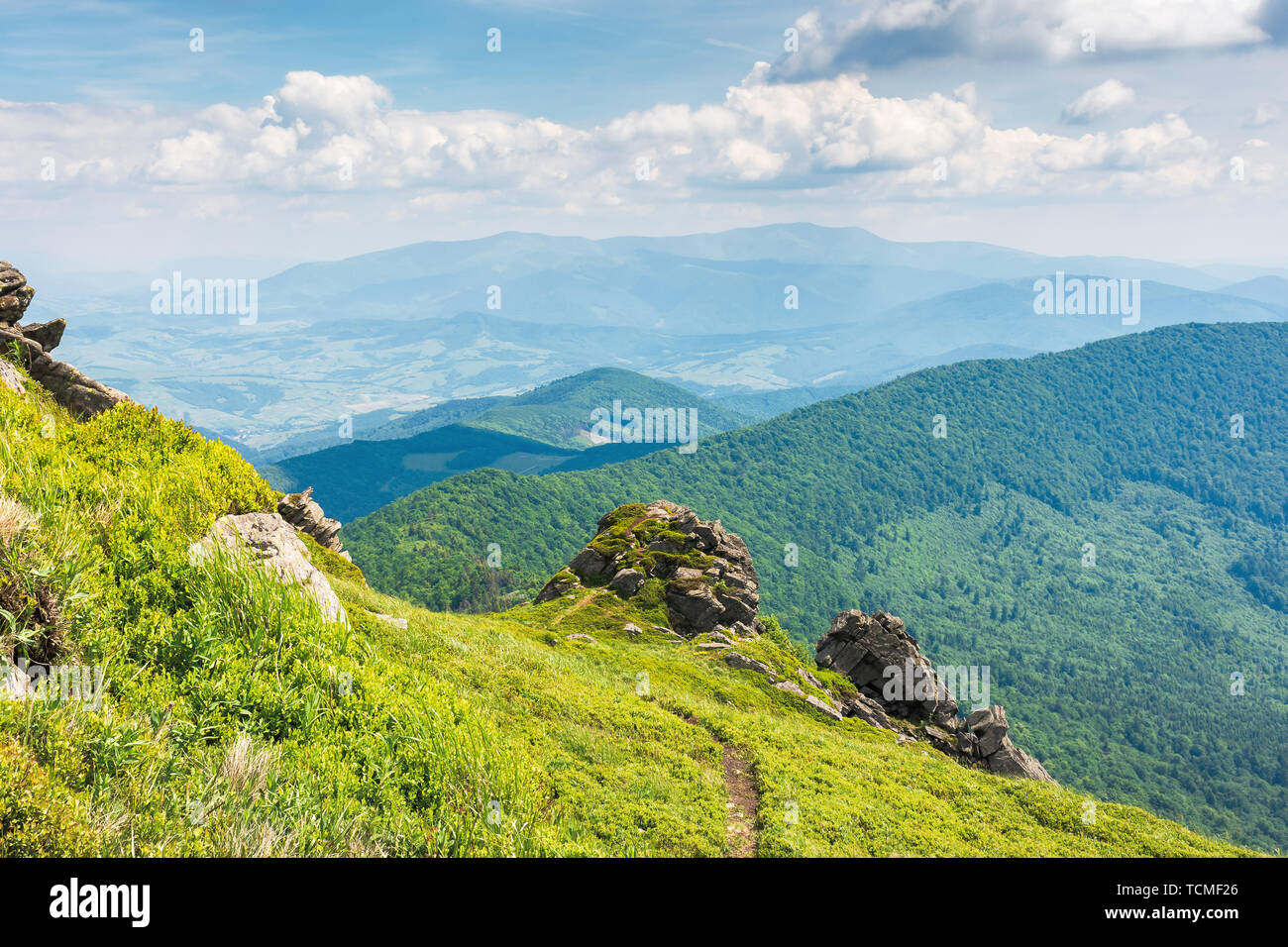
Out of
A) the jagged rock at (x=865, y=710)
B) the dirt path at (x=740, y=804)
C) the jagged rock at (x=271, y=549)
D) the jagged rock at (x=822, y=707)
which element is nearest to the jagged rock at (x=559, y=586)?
the jagged rock at (x=865, y=710)

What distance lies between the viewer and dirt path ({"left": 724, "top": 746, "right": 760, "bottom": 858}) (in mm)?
15324

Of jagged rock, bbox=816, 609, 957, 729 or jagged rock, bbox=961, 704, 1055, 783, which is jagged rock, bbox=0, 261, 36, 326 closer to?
jagged rock, bbox=816, 609, 957, 729

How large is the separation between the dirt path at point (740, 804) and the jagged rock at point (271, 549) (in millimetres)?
9595

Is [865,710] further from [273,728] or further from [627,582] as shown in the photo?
[273,728]

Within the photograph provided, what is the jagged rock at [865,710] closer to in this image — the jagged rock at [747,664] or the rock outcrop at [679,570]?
the jagged rock at [747,664]

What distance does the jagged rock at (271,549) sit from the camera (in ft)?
40.5

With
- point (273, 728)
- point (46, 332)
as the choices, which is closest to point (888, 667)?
point (273, 728)

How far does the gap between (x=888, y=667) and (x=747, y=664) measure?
13502 mm

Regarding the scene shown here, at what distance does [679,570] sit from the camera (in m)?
65.2
